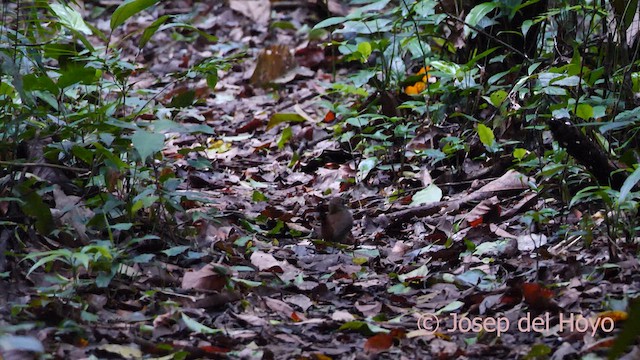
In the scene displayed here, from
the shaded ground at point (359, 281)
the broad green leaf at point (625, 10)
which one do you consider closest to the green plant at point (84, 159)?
the shaded ground at point (359, 281)

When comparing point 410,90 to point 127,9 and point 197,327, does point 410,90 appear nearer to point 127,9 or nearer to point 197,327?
point 127,9

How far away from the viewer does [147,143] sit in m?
2.37

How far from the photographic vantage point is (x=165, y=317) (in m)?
2.24

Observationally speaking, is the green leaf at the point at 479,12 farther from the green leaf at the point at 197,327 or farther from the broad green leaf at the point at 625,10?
the green leaf at the point at 197,327

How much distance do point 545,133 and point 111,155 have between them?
6.61ft

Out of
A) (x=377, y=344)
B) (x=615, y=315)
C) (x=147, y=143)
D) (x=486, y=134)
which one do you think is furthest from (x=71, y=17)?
(x=615, y=315)

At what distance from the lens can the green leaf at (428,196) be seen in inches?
134

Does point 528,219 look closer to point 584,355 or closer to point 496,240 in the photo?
point 496,240

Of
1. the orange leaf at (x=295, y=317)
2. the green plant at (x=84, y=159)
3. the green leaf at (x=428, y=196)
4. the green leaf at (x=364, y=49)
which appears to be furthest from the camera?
the green leaf at (x=364, y=49)

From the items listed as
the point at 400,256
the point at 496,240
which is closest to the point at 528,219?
the point at 496,240

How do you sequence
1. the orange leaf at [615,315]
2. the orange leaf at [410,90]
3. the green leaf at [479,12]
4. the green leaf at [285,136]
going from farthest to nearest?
the green leaf at [285,136] → the orange leaf at [410,90] → the green leaf at [479,12] → the orange leaf at [615,315]

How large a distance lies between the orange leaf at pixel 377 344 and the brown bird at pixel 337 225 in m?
0.99

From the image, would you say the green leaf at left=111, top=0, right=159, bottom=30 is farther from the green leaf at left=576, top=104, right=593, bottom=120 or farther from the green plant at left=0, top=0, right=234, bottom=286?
the green leaf at left=576, top=104, right=593, bottom=120

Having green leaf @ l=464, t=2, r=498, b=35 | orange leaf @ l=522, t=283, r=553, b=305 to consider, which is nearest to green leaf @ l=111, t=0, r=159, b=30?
green leaf @ l=464, t=2, r=498, b=35
